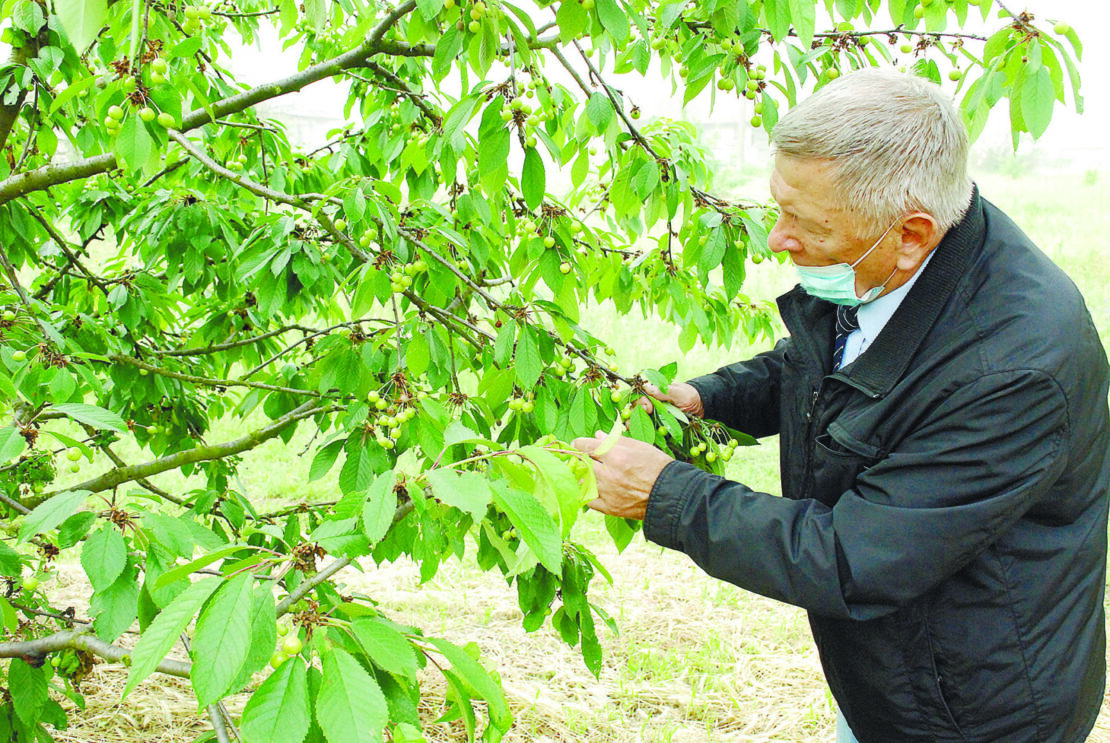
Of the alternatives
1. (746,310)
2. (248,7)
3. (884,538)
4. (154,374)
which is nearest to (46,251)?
(154,374)

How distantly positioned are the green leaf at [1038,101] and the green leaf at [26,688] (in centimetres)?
234

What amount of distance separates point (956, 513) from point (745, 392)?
35.9 inches

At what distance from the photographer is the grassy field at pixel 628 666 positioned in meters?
3.23

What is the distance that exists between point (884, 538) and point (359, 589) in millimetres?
3480

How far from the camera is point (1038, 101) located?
1.49 m

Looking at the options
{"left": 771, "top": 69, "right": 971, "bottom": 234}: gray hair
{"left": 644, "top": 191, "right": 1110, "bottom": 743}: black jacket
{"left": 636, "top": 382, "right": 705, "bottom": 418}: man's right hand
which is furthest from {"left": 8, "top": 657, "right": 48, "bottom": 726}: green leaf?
{"left": 771, "top": 69, "right": 971, "bottom": 234}: gray hair

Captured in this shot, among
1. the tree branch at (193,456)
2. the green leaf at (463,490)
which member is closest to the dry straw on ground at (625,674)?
the tree branch at (193,456)

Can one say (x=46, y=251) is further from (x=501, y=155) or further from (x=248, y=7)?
(x=501, y=155)

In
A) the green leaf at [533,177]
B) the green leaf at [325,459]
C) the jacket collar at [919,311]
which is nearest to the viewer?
the jacket collar at [919,311]

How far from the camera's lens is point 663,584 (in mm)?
4590

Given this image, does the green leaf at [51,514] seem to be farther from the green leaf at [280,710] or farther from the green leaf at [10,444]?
the green leaf at [280,710]

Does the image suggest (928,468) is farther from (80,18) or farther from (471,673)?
(80,18)

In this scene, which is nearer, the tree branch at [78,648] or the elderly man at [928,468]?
the elderly man at [928,468]

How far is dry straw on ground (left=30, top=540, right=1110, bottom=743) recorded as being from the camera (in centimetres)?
321
